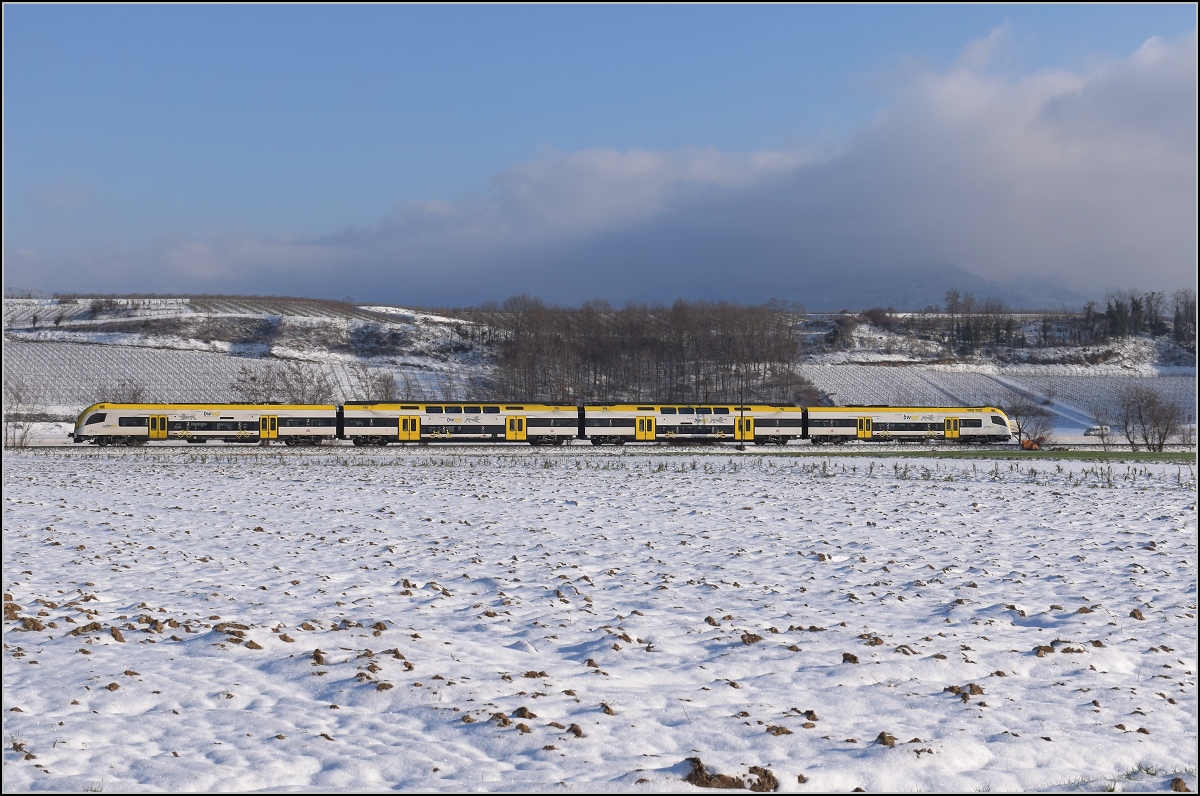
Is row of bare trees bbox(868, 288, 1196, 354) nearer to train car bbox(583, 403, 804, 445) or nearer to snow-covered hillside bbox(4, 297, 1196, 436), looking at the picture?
snow-covered hillside bbox(4, 297, 1196, 436)

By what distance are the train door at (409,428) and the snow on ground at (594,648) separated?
41.0m

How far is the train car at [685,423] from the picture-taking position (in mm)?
65250

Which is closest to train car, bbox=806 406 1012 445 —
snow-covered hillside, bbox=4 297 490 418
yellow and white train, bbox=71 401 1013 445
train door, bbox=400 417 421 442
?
yellow and white train, bbox=71 401 1013 445

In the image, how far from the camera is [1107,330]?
486ft

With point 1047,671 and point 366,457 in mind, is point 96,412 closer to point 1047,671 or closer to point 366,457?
point 366,457

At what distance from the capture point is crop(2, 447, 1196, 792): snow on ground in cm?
807

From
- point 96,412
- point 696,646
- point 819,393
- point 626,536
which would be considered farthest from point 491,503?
point 819,393

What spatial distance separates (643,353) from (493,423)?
2702 inches

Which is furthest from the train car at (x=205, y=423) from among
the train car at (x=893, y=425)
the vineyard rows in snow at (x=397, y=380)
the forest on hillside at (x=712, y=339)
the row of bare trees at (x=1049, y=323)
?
the row of bare trees at (x=1049, y=323)

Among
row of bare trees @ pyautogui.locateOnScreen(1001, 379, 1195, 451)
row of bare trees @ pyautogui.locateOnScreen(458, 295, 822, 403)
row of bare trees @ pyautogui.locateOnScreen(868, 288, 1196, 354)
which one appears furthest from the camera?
row of bare trees @ pyautogui.locateOnScreen(868, 288, 1196, 354)

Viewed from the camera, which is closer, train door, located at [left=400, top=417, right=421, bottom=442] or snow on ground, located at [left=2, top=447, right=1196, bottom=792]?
snow on ground, located at [left=2, top=447, right=1196, bottom=792]

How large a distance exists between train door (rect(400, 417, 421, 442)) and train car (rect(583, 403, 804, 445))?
1161 cm

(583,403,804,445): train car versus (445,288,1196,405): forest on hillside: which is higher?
(445,288,1196,405): forest on hillside

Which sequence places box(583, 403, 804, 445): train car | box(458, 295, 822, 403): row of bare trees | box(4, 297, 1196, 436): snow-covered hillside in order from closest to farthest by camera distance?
box(583, 403, 804, 445): train car < box(4, 297, 1196, 436): snow-covered hillside < box(458, 295, 822, 403): row of bare trees
